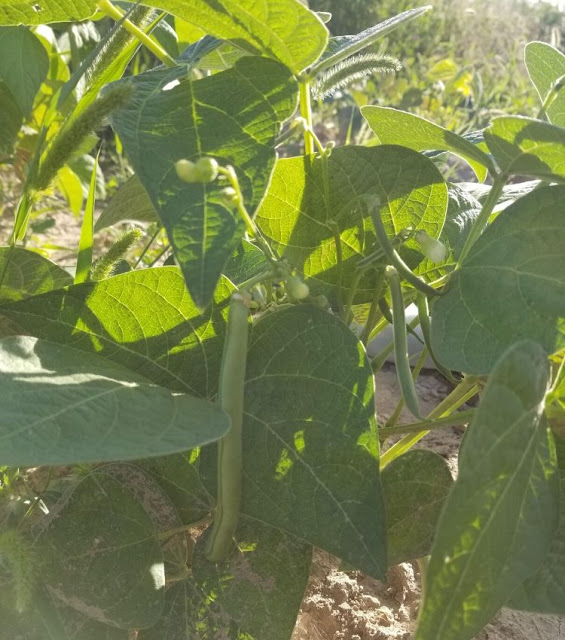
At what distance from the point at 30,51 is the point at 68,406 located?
62 centimetres

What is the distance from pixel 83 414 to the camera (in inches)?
14.7

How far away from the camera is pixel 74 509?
0.51 m

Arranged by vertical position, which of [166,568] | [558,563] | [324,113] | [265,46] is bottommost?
[324,113]

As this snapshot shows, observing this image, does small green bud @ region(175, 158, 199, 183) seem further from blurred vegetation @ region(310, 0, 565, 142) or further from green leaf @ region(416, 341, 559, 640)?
blurred vegetation @ region(310, 0, 565, 142)

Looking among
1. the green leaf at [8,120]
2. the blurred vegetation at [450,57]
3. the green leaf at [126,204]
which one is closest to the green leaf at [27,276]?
the green leaf at [126,204]

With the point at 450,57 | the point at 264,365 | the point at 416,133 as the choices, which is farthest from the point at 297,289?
the point at 450,57

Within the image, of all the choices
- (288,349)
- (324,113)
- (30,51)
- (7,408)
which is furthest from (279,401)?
(324,113)

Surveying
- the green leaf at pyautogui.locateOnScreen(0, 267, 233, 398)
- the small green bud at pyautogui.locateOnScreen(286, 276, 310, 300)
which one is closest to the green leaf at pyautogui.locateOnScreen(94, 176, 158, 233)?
the green leaf at pyautogui.locateOnScreen(0, 267, 233, 398)

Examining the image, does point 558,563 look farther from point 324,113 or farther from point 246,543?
point 324,113

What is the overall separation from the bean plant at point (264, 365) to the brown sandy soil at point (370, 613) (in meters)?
0.14

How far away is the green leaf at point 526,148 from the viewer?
0.43 m

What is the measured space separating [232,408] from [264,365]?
4 centimetres

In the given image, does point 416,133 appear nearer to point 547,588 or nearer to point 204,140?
point 204,140

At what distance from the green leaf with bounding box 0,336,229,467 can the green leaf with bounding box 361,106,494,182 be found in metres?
0.24
